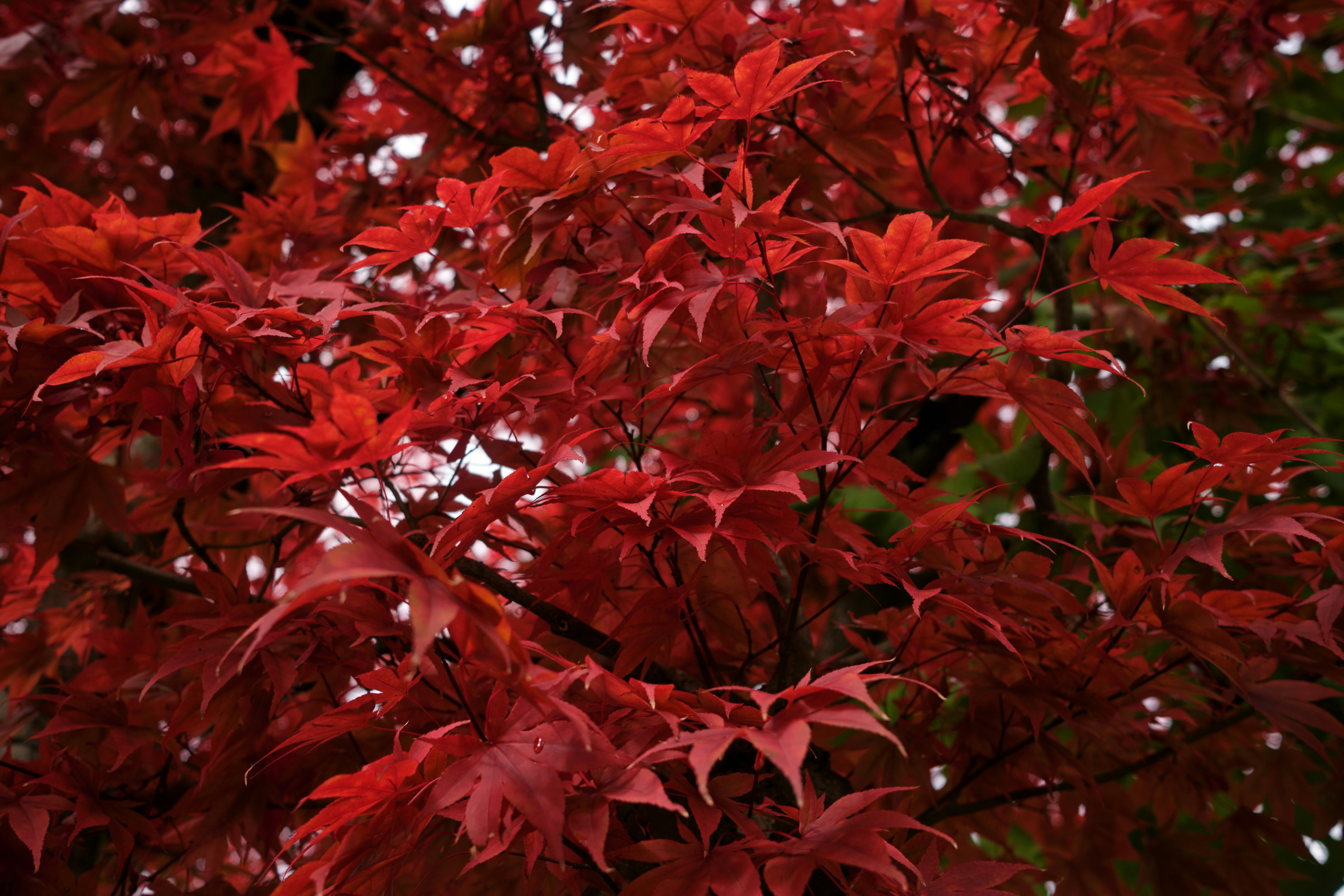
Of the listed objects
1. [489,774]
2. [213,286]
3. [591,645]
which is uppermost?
[213,286]

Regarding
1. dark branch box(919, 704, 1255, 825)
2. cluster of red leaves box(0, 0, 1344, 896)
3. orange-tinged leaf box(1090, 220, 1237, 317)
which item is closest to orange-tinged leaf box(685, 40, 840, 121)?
cluster of red leaves box(0, 0, 1344, 896)

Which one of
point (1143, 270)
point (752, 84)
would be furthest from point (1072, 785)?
point (752, 84)

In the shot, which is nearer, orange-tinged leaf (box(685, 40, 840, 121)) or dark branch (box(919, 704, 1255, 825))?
orange-tinged leaf (box(685, 40, 840, 121))

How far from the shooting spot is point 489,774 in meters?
0.56

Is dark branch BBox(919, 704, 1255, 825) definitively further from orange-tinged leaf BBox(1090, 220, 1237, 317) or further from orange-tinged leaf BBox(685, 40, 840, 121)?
orange-tinged leaf BBox(685, 40, 840, 121)

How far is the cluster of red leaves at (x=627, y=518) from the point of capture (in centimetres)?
61

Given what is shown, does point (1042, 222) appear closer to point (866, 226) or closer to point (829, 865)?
point (829, 865)

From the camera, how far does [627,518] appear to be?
0.72 metres

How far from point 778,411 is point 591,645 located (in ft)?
0.91

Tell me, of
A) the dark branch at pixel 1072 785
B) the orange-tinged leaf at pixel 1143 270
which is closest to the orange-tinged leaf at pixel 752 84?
the orange-tinged leaf at pixel 1143 270

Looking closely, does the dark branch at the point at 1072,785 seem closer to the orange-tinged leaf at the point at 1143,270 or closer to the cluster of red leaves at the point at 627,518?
the cluster of red leaves at the point at 627,518

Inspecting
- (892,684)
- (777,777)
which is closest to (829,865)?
(777,777)

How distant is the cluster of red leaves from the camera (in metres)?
0.61

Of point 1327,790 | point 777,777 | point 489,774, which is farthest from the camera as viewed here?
point 1327,790
